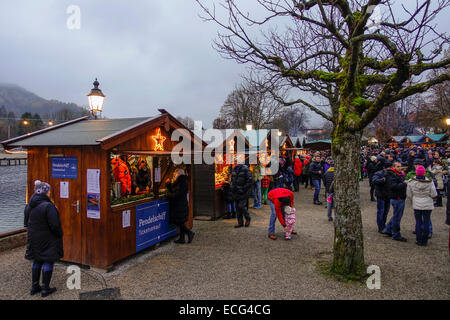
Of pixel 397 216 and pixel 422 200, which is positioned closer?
pixel 422 200

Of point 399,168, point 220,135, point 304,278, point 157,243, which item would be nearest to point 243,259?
point 304,278

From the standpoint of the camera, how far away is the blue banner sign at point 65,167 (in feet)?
18.5

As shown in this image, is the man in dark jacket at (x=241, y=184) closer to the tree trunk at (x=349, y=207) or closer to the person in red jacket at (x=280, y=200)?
the person in red jacket at (x=280, y=200)

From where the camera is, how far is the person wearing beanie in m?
6.48

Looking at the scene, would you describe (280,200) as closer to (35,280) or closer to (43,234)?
(43,234)

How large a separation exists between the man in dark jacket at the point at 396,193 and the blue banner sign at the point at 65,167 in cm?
725

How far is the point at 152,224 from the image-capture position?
21.8 ft

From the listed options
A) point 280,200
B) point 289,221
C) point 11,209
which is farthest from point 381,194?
point 11,209

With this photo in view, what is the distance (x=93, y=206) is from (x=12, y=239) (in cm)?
301

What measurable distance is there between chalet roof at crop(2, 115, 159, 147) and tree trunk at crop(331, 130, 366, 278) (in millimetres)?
4094

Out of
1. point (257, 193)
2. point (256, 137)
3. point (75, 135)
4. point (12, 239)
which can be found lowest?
point (12, 239)

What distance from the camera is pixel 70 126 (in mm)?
7043

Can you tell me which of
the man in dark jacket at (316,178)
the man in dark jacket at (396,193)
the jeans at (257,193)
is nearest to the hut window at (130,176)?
the jeans at (257,193)

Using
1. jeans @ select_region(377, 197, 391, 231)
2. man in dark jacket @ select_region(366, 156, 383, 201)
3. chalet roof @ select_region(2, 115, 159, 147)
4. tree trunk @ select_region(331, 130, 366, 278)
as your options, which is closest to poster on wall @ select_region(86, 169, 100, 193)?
chalet roof @ select_region(2, 115, 159, 147)
